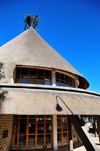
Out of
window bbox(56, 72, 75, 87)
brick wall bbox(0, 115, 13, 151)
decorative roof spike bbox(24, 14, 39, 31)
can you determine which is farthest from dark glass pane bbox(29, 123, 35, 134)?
decorative roof spike bbox(24, 14, 39, 31)

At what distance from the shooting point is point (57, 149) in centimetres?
917

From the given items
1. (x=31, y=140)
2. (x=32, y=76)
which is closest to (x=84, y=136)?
(x=31, y=140)

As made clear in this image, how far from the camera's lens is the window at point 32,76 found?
10727 millimetres

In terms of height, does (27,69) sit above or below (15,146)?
above

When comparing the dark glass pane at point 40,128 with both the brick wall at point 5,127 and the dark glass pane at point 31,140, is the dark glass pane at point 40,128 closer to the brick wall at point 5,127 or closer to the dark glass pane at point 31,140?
the dark glass pane at point 31,140

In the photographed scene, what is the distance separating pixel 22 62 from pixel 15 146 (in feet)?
21.0

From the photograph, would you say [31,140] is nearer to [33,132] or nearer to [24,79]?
[33,132]

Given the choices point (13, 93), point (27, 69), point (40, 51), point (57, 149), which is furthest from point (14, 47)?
point (57, 149)

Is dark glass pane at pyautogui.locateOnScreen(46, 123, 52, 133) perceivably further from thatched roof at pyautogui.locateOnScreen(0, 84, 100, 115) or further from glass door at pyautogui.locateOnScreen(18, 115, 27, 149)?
thatched roof at pyautogui.locateOnScreen(0, 84, 100, 115)

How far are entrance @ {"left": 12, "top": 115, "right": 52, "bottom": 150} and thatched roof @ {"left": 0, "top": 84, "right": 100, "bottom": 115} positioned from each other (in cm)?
391

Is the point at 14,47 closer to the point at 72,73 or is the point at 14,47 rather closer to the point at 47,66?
the point at 47,66

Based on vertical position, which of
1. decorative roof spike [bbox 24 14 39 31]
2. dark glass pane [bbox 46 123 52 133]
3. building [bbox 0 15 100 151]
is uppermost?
decorative roof spike [bbox 24 14 39 31]

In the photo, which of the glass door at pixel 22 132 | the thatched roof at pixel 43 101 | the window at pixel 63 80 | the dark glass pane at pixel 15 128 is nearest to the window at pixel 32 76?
the window at pixel 63 80

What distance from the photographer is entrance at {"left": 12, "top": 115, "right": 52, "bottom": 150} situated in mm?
9008
